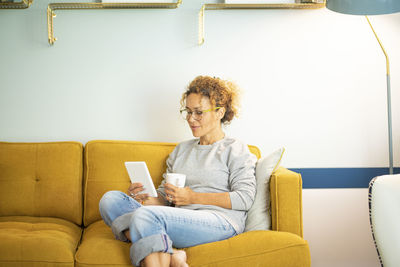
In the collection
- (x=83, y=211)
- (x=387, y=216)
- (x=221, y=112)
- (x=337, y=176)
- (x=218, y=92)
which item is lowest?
(x=83, y=211)

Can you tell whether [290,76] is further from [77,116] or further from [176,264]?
[176,264]

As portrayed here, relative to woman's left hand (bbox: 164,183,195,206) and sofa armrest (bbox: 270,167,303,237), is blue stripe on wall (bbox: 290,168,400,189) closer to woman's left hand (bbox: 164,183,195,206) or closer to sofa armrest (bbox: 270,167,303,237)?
sofa armrest (bbox: 270,167,303,237)

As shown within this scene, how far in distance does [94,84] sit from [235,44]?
37.4 inches

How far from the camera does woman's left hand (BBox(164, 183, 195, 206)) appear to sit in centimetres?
209

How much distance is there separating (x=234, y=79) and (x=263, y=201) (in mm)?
1011

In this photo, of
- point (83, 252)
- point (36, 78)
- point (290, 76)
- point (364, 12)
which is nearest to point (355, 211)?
point (290, 76)

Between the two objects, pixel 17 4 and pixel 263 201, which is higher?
pixel 17 4

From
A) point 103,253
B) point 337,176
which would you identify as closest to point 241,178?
point 103,253

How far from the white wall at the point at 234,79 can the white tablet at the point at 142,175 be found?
2.64 ft

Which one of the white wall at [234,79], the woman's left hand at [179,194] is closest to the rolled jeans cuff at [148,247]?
the woman's left hand at [179,194]

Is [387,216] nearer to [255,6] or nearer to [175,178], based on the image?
[175,178]

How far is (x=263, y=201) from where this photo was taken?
7.13 ft

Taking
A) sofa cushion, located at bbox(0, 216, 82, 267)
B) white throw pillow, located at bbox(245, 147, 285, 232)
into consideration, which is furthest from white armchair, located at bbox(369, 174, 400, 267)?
sofa cushion, located at bbox(0, 216, 82, 267)

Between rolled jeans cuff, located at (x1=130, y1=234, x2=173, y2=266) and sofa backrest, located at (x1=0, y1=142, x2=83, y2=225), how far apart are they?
34.6 inches
